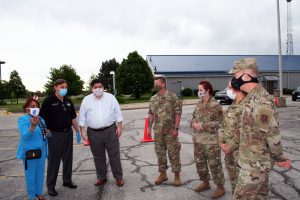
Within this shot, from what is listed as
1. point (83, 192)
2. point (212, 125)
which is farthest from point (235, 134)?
point (83, 192)

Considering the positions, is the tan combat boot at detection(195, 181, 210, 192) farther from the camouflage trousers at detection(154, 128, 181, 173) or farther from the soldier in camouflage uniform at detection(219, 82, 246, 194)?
the soldier in camouflage uniform at detection(219, 82, 246, 194)

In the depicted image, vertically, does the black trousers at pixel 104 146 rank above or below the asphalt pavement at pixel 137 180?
above

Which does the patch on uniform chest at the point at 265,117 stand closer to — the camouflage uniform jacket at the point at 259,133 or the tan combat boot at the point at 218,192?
the camouflage uniform jacket at the point at 259,133

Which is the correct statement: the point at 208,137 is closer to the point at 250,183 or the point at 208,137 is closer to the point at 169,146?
the point at 169,146

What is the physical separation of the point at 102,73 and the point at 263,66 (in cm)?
3732

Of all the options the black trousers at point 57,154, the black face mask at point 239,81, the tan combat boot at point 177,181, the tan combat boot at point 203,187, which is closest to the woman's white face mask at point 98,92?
the black trousers at point 57,154

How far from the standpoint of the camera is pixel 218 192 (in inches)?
192

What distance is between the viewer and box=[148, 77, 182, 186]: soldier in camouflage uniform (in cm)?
552

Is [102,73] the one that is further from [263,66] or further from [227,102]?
[227,102]

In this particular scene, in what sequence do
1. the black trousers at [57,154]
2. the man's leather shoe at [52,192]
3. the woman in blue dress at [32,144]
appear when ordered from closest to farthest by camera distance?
the woman in blue dress at [32,144]
the man's leather shoe at [52,192]
the black trousers at [57,154]

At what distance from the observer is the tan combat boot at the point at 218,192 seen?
4.84 meters

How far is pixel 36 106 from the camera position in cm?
495

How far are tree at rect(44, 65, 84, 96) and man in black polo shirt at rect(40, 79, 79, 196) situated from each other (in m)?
58.5

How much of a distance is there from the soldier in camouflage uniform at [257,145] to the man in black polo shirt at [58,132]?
11.1 ft
